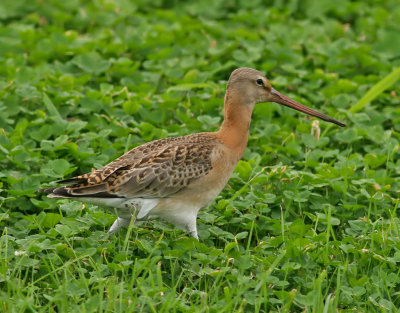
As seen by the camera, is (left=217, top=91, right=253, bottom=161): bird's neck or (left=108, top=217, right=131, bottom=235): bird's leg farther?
(left=217, top=91, right=253, bottom=161): bird's neck

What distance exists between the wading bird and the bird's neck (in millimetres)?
18

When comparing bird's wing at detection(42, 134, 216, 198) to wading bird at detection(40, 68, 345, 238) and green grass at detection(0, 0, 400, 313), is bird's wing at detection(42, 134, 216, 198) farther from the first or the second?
green grass at detection(0, 0, 400, 313)

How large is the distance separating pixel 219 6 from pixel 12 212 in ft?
20.4

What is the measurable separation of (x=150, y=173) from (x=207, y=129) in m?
2.12

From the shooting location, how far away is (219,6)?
12266mm

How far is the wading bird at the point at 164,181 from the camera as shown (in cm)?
653

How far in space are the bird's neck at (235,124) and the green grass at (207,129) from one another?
0.45 metres

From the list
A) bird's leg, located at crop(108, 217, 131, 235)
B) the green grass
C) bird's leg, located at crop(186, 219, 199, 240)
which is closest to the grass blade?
the green grass

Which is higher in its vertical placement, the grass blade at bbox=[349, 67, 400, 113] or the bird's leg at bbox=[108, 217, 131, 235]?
the grass blade at bbox=[349, 67, 400, 113]

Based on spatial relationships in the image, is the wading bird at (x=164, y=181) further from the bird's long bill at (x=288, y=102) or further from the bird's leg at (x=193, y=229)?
the bird's long bill at (x=288, y=102)

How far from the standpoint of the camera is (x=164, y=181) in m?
6.68

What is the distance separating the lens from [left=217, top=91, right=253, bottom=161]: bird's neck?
23.4ft

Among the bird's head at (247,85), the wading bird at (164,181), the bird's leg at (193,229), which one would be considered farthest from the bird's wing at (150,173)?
the bird's head at (247,85)

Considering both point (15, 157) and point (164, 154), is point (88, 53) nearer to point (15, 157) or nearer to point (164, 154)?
point (15, 157)
